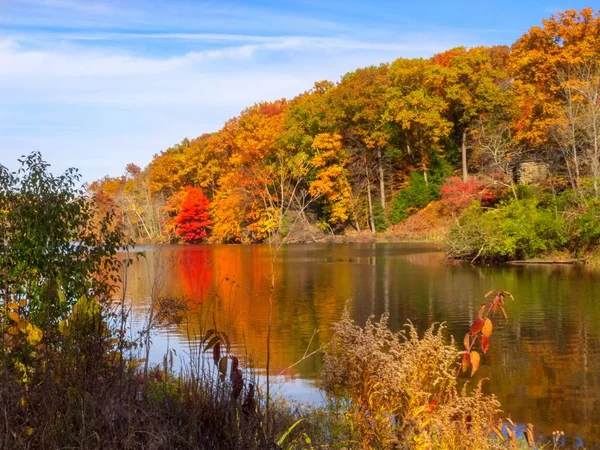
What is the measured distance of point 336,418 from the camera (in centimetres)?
607

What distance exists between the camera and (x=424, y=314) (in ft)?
50.1

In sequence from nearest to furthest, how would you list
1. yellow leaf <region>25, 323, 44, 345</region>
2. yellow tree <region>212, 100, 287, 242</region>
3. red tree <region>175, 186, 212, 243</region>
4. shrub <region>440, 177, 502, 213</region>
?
yellow leaf <region>25, 323, 44, 345</region> → shrub <region>440, 177, 502, 213</region> → yellow tree <region>212, 100, 287, 242</region> → red tree <region>175, 186, 212, 243</region>

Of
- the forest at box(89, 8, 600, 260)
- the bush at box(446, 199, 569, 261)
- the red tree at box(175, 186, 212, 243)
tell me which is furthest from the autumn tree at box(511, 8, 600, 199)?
the red tree at box(175, 186, 212, 243)

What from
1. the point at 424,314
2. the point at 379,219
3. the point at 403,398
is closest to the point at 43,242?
the point at 403,398

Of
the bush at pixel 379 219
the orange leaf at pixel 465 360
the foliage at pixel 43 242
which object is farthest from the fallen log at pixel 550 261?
the orange leaf at pixel 465 360

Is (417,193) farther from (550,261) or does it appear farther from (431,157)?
(550,261)

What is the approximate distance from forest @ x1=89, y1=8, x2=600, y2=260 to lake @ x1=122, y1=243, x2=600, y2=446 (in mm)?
3110

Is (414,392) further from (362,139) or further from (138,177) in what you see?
(138,177)

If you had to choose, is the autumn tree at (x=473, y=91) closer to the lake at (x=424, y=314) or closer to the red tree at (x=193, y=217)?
the lake at (x=424, y=314)

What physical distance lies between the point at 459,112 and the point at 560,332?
114 feet

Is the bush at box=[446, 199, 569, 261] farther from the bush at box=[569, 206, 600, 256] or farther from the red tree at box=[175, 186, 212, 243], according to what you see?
the red tree at box=[175, 186, 212, 243]

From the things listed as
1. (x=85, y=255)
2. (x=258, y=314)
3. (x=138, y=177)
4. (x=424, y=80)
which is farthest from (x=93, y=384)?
(x=138, y=177)

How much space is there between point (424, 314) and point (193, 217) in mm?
42908

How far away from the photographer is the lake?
27.7 feet
